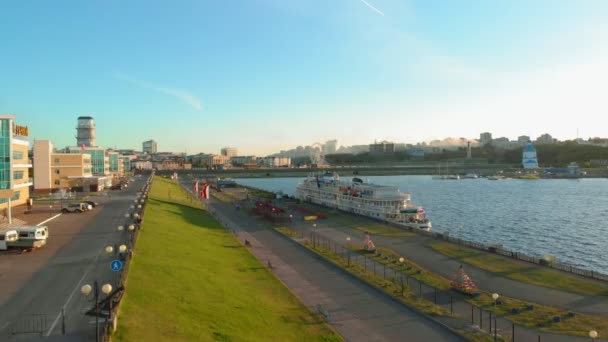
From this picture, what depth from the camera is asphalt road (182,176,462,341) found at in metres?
19.9

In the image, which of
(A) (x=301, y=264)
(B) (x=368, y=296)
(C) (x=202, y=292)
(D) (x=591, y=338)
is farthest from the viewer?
(A) (x=301, y=264)

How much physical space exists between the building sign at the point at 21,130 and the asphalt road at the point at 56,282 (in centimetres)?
1804

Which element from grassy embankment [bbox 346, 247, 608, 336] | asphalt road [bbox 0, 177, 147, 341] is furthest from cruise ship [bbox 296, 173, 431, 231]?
asphalt road [bbox 0, 177, 147, 341]

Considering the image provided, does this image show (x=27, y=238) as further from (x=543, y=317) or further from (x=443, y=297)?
(x=543, y=317)

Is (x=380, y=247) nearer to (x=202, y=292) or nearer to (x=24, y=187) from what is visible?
(x=202, y=292)

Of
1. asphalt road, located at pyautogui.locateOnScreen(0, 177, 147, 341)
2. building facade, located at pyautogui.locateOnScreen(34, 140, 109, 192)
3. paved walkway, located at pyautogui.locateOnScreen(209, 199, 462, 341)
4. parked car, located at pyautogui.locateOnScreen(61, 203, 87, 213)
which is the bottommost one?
paved walkway, located at pyautogui.locateOnScreen(209, 199, 462, 341)

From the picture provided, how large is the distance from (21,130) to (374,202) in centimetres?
4505

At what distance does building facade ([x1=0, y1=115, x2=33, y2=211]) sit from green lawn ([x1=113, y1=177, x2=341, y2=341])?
19070 mm

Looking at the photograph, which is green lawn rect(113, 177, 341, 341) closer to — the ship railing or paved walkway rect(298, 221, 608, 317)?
paved walkway rect(298, 221, 608, 317)

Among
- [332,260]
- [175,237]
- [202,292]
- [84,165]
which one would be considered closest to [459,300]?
[332,260]

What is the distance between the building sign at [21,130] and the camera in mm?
45312

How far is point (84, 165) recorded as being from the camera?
281ft

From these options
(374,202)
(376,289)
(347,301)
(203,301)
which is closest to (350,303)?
(347,301)

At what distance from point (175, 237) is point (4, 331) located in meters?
19.9
